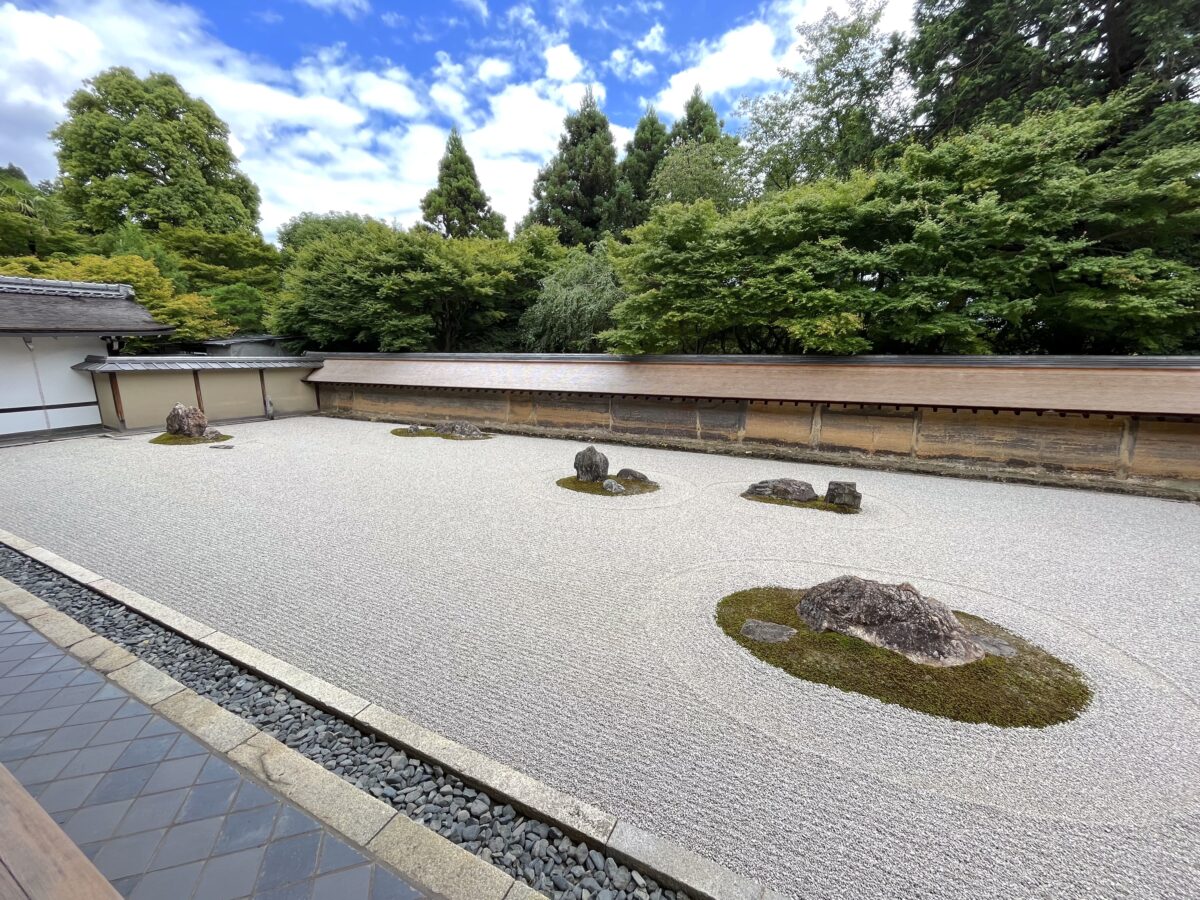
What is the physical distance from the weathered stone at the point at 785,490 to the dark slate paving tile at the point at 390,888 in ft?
18.1

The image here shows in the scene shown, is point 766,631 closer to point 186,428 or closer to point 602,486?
point 602,486

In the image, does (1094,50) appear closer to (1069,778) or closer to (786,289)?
(786,289)

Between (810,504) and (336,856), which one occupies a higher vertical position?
(336,856)

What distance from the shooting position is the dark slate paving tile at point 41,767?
2.05 meters

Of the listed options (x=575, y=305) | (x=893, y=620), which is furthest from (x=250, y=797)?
(x=575, y=305)

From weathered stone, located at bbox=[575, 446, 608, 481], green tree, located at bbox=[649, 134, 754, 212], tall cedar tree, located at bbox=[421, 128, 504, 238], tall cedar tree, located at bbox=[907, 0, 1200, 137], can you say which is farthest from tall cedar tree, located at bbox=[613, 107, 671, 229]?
weathered stone, located at bbox=[575, 446, 608, 481]

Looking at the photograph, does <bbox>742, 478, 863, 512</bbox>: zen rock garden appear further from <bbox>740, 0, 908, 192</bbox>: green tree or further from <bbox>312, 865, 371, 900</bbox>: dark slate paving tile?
<bbox>740, 0, 908, 192</bbox>: green tree

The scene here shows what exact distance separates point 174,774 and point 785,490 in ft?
19.7

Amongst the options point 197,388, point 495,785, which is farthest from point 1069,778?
point 197,388

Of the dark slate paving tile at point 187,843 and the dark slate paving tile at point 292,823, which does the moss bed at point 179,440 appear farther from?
the dark slate paving tile at point 292,823

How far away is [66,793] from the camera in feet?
6.48

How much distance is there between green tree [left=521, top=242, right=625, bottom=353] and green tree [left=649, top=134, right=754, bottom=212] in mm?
2782

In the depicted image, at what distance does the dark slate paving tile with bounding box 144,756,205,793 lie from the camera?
2.00 metres

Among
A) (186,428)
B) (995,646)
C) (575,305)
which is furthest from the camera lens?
(575,305)
